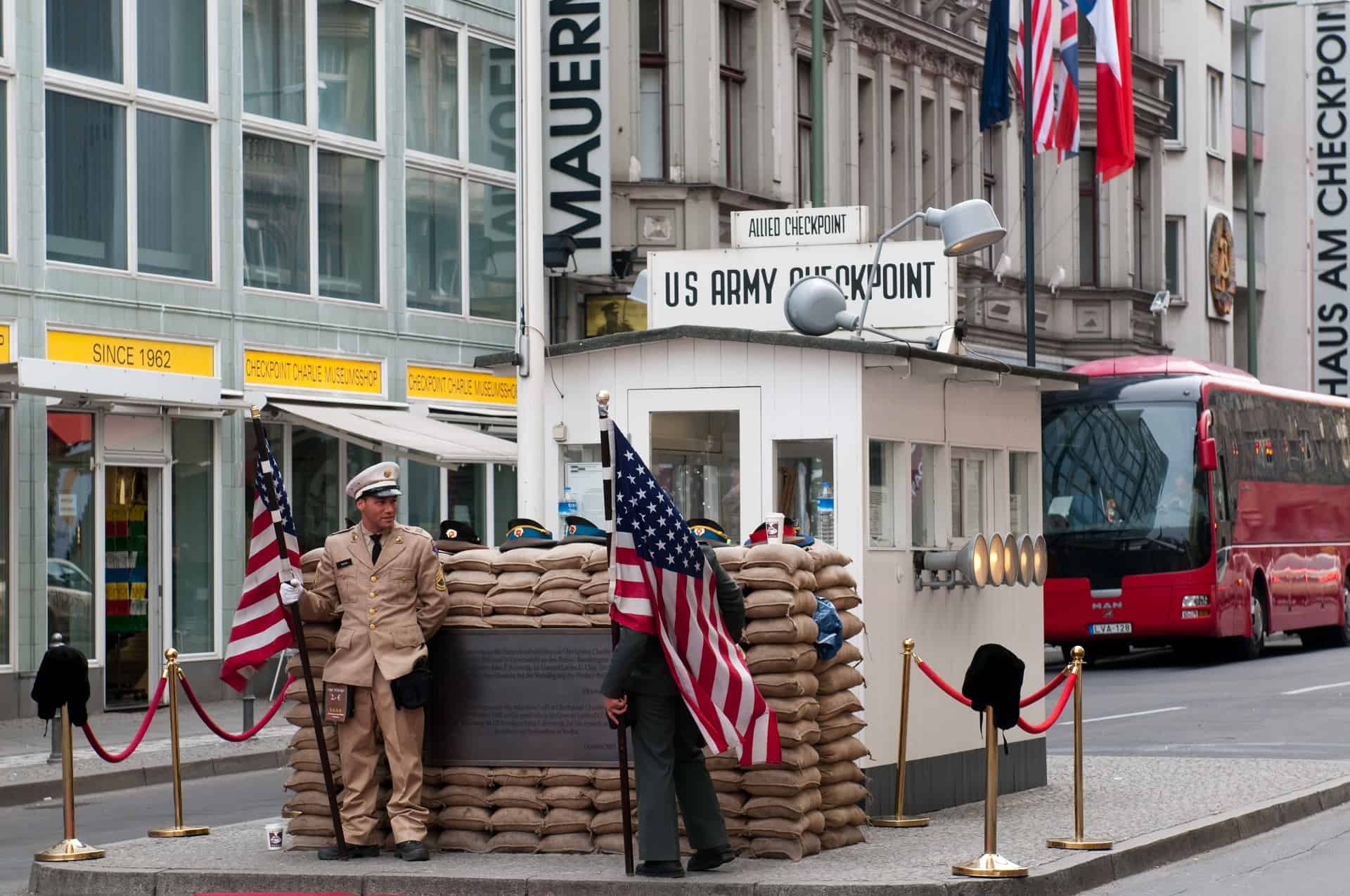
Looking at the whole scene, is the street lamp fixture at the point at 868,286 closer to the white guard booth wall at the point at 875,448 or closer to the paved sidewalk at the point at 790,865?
the white guard booth wall at the point at 875,448

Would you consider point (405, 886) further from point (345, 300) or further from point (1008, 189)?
point (1008, 189)

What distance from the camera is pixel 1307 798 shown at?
1364 centimetres

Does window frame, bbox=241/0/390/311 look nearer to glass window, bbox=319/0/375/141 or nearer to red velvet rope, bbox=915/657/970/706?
glass window, bbox=319/0/375/141

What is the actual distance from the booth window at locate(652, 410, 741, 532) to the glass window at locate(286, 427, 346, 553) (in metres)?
13.1

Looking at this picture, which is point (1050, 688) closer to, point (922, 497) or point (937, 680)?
point (937, 680)

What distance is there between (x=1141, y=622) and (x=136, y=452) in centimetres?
1225

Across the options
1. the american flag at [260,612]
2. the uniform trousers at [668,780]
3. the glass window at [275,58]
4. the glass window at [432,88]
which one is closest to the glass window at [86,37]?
the glass window at [275,58]

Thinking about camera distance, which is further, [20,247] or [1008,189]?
[1008,189]

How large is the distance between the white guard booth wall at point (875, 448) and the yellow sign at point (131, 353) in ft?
31.5

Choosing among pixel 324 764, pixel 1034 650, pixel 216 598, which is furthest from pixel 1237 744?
pixel 216 598

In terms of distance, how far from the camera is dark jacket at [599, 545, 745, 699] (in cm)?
1008

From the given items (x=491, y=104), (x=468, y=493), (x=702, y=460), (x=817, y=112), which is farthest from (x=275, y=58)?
(x=702, y=460)

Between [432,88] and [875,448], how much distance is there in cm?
1677

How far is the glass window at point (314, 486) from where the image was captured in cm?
2539
